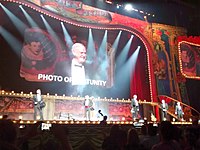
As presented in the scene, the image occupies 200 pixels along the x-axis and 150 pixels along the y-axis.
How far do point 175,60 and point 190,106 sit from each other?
328 centimetres

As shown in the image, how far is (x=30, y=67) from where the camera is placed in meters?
12.1

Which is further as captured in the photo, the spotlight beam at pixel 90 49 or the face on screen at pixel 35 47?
the spotlight beam at pixel 90 49

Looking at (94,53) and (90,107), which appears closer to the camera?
(90,107)

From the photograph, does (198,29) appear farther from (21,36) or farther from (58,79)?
(21,36)

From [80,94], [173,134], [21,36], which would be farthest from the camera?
[80,94]

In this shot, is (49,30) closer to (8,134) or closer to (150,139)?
(150,139)

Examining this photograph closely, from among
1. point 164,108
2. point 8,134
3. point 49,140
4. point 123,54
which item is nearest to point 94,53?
point 123,54

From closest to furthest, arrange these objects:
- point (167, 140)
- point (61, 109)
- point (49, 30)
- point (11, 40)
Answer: point (167, 140)
point (11, 40)
point (61, 109)
point (49, 30)

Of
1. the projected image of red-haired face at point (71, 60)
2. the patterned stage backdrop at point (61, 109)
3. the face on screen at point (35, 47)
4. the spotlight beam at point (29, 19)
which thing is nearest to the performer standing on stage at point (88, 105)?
the patterned stage backdrop at point (61, 109)

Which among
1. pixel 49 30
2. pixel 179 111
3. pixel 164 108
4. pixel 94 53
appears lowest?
pixel 179 111

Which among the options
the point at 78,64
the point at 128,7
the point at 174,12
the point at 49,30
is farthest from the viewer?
the point at 174,12

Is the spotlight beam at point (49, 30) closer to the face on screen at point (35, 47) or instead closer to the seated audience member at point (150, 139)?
the face on screen at point (35, 47)

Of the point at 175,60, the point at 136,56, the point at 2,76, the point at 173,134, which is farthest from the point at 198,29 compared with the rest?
the point at 173,134

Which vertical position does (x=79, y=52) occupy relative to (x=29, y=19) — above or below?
below
